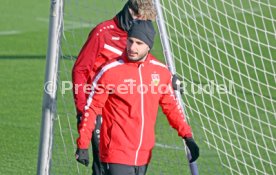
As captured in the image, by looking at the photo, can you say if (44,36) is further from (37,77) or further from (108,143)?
(108,143)

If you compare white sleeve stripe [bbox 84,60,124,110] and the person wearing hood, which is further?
the person wearing hood

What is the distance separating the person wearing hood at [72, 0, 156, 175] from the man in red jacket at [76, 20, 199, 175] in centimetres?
52

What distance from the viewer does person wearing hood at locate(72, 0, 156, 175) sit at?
23.0ft

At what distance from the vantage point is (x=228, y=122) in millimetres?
10656

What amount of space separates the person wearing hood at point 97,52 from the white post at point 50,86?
0.93ft

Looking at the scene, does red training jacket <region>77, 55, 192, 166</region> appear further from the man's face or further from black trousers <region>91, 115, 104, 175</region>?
black trousers <region>91, 115, 104, 175</region>

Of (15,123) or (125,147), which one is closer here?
(125,147)

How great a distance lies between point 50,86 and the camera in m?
6.71

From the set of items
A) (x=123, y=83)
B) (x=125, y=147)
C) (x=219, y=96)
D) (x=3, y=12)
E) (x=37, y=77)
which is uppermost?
(x=123, y=83)

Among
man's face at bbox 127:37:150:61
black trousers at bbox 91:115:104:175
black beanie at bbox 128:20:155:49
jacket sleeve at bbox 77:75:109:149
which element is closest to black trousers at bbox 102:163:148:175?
jacket sleeve at bbox 77:75:109:149

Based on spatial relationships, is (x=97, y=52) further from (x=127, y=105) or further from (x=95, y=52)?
(x=127, y=105)

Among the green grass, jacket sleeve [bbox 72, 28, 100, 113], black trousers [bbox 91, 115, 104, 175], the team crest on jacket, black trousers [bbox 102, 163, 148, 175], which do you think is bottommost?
the green grass

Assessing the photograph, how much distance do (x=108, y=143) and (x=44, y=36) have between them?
10602 millimetres

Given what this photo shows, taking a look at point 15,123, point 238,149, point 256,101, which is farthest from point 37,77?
point 238,149
